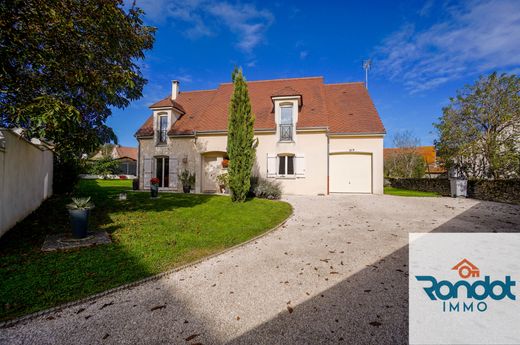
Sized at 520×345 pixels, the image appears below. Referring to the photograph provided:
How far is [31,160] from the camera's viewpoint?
7.71 metres

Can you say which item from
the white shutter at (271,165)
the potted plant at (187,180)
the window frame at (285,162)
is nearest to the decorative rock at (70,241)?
the potted plant at (187,180)

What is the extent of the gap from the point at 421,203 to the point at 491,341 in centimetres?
946

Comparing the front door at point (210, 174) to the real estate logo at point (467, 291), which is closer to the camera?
the real estate logo at point (467, 291)

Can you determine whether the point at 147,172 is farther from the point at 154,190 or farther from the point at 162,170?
the point at 154,190

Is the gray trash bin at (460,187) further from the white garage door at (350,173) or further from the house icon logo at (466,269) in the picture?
the house icon logo at (466,269)

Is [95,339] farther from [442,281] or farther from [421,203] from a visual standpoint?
[421,203]

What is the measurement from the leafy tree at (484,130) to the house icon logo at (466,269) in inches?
484

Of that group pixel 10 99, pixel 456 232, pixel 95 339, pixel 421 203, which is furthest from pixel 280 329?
pixel 421 203

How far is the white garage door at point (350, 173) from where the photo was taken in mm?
14727

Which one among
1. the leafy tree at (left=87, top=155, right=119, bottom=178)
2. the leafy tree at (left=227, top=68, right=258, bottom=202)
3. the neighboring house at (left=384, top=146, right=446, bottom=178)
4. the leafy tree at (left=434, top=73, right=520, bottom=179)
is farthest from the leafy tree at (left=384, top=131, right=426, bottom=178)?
the leafy tree at (left=87, top=155, right=119, bottom=178)

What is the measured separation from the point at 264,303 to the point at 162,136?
15308 millimetres

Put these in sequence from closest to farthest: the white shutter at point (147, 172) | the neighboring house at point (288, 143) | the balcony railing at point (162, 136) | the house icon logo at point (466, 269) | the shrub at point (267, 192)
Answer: the house icon logo at point (466, 269) → the shrub at point (267, 192) → the neighboring house at point (288, 143) → the white shutter at point (147, 172) → the balcony railing at point (162, 136)

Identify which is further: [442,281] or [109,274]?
[109,274]

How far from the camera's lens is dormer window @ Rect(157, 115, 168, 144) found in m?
16.2
